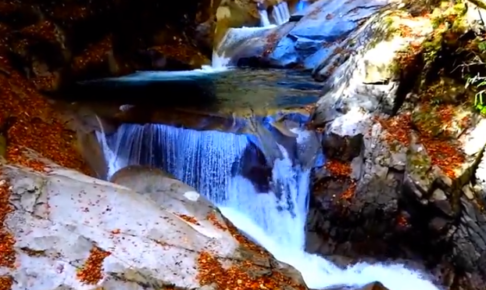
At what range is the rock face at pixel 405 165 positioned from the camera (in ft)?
21.7

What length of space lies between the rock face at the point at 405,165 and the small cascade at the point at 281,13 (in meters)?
10.8

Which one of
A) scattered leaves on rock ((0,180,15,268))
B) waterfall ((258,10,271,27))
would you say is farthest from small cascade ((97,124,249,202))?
waterfall ((258,10,271,27))

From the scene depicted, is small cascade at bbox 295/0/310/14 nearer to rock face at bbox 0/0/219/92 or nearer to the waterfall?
the waterfall

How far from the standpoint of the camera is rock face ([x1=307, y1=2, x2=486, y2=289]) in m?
6.61

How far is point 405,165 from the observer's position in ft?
23.0

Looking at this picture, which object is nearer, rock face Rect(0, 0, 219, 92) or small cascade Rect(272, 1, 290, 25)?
rock face Rect(0, 0, 219, 92)

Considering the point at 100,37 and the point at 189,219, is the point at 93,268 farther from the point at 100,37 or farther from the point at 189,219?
the point at 100,37

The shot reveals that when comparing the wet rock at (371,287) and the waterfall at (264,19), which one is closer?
the wet rock at (371,287)

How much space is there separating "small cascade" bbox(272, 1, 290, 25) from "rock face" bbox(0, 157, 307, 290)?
13728 mm

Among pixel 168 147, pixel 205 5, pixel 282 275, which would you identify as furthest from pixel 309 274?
pixel 205 5

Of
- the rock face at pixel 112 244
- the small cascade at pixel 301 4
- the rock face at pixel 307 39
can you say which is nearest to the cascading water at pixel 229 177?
A: the rock face at pixel 112 244

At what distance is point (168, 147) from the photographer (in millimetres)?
8711

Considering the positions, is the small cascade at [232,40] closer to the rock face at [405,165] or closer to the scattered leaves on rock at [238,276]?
the rock face at [405,165]

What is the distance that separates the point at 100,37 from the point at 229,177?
5725 millimetres
